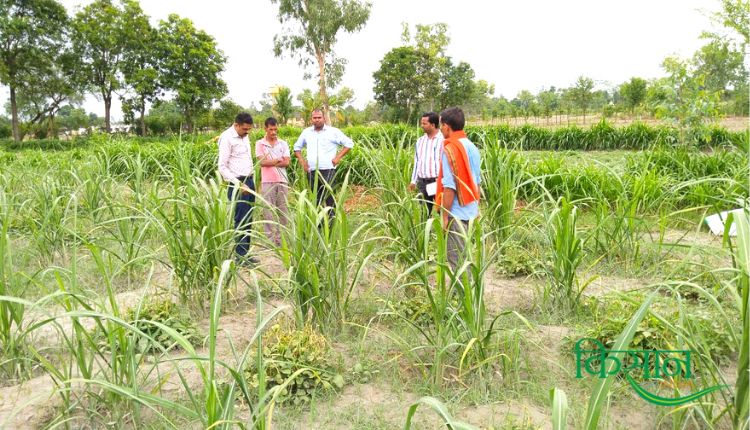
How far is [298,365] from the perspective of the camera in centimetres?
216

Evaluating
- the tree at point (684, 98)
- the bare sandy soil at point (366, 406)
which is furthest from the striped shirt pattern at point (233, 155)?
the tree at point (684, 98)

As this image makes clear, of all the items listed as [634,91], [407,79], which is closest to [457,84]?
[407,79]

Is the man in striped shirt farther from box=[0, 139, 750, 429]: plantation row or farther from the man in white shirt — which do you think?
the man in white shirt

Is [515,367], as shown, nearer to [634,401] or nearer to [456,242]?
[634,401]

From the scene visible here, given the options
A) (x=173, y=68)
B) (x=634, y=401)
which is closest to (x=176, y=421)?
(x=634, y=401)

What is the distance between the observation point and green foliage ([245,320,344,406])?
6.82 feet

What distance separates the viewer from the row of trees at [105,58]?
968 inches

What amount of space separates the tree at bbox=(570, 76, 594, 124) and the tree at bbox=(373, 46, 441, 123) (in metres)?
9.39

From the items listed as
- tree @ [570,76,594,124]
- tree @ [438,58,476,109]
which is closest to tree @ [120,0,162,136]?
tree @ [438,58,476,109]

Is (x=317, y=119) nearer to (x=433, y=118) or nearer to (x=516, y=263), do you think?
(x=433, y=118)

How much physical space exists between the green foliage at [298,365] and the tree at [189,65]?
28.9 m

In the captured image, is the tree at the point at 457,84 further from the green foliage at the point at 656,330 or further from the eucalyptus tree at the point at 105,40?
the green foliage at the point at 656,330

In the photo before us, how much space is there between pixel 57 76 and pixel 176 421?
30.5m

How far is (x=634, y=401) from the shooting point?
2.00 meters
